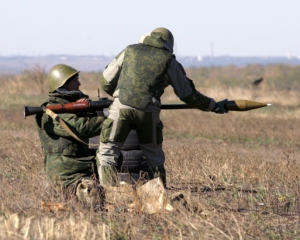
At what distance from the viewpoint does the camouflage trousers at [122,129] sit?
7.30 meters

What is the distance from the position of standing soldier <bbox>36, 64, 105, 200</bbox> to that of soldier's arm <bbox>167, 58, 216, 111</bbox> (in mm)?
796

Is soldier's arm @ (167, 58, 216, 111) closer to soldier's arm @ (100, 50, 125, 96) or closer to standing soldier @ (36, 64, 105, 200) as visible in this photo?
soldier's arm @ (100, 50, 125, 96)

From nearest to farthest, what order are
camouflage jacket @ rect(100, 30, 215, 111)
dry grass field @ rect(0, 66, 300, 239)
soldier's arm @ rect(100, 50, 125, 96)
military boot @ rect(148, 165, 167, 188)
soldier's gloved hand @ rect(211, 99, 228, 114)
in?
dry grass field @ rect(0, 66, 300, 239), camouflage jacket @ rect(100, 30, 215, 111), soldier's arm @ rect(100, 50, 125, 96), military boot @ rect(148, 165, 167, 188), soldier's gloved hand @ rect(211, 99, 228, 114)

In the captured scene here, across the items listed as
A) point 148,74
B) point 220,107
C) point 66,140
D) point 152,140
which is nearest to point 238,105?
point 220,107

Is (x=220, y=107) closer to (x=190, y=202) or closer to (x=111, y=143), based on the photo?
(x=111, y=143)

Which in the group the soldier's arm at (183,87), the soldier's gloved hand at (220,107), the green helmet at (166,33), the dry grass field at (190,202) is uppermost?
the green helmet at (166,33)

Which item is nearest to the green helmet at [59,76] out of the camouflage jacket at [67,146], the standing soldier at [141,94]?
the camouflage jacket at [67,146]

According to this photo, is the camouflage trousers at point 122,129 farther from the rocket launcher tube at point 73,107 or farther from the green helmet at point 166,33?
the green helmet at point 166,33

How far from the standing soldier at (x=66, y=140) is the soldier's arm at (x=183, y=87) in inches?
31.3

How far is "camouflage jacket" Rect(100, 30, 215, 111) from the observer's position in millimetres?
7266

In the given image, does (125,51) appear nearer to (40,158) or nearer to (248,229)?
(248,229)

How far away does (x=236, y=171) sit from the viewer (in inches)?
390

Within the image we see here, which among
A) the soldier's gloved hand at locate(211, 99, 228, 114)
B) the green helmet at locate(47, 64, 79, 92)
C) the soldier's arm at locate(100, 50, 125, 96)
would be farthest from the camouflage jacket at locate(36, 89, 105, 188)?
the soldier's gloved hand at locate(211, 99, 228, 114)

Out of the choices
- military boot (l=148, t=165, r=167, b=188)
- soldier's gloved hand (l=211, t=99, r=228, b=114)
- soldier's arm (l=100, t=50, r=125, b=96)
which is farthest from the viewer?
soldier's gloved hand (l=211, t=99, r=228, b=114)
